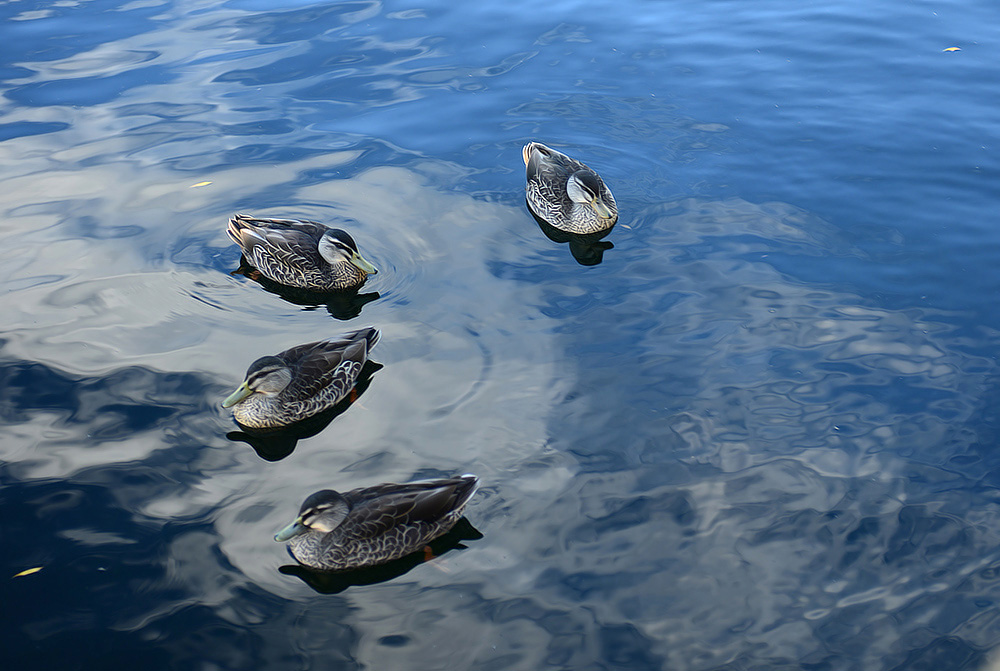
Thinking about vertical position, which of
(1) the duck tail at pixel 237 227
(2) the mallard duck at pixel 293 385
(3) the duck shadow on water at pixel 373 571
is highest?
(1) the duck tail at pixel 237 227

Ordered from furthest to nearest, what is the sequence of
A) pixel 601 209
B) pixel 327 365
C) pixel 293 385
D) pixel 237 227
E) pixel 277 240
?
1. pixel 601 209
2. pixel 237 227
3. pixel 277 240
4. pixel 327 365
5. pixel 293 385

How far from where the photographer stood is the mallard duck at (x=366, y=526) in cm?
589

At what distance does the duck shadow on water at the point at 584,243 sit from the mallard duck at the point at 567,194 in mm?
58

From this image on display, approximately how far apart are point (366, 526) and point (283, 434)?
62.7 inches

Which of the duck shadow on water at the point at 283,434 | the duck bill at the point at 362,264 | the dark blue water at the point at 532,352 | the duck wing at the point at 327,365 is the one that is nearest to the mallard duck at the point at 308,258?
the duck bill at the point at 362,264

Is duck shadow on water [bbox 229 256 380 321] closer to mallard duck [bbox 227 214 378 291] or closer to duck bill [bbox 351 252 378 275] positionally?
mallard duck [bbox 227 214 378 291]

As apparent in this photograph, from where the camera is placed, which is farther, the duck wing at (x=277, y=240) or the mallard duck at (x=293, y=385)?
the duck wing at (x=277, y=240)

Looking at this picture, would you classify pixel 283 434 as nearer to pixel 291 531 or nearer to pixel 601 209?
pixel 291 531

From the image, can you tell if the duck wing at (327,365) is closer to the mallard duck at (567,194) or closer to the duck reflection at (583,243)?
the duck reflection at (583,243)

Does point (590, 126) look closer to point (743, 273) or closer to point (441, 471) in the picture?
point (743, 273)

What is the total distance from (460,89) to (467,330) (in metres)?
5.86

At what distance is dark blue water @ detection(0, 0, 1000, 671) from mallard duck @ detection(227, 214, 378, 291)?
28 centimetres

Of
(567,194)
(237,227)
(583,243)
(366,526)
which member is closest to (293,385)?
(366,526)

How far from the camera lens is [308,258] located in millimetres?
8766
